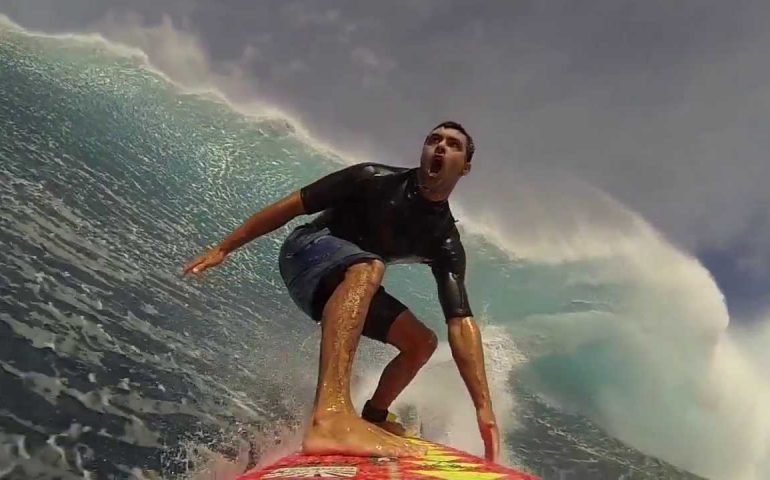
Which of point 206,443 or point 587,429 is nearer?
point 206,443

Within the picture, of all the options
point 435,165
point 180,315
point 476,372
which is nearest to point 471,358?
point 476,372

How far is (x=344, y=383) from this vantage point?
2.04 meters

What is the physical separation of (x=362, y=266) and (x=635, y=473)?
4.70 metres

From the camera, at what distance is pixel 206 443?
377 centimetres

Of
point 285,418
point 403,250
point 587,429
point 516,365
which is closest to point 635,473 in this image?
point 587,429

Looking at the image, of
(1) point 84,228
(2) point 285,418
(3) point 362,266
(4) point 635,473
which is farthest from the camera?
(4) point 635,473

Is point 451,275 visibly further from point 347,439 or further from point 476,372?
point 347,439

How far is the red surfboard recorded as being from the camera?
166 cm

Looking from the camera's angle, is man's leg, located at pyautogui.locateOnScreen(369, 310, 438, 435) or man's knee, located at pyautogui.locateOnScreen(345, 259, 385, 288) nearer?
man's knee, located at pyautogui.locateOnScreen(345, 259, 385, 288)

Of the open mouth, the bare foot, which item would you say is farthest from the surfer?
the bare foot

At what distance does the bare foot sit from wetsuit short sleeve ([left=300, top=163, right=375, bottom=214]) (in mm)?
913

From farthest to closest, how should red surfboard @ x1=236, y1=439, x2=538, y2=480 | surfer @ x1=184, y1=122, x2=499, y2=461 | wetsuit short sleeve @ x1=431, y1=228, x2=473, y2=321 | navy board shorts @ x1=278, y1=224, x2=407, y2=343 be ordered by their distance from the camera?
wetsuit short sleeve @ x1=431, y1=228, x2=473, y2=321
surfer @ x1=184, y1=122, x2=499, y2=461
navy board shorts @ x1=278, y1=224, x2=407, y2=343
red surfboard @ x1=236, y1=439, x2=538, y2=480

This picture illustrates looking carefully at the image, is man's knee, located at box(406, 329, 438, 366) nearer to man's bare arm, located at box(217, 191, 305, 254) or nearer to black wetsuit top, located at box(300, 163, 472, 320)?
black wetsuit top, located at box(300, 163, 472, 320)

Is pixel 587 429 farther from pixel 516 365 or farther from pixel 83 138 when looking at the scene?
pixel 83 138
